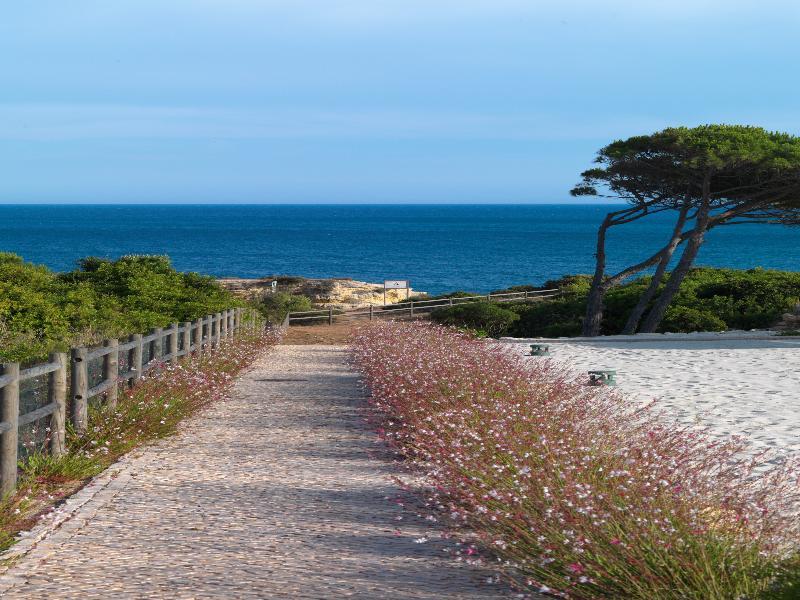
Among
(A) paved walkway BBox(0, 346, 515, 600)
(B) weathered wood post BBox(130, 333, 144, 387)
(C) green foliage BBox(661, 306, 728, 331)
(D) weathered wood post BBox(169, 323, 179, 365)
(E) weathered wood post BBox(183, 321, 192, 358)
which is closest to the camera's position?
(A) paved walkway BBox(0, 346, 515, 600)

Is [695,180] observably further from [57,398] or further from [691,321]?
[57,398]

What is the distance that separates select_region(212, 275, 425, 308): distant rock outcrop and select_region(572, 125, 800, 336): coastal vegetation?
17.9 metres

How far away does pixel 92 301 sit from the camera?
1931 centimetres

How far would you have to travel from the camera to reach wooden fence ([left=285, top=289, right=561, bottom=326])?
1273 inches

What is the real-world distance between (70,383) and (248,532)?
3556 millimetres

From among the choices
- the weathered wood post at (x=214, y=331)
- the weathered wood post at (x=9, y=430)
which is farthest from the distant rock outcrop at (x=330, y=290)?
the weathered wood post at (x=9, y=430)

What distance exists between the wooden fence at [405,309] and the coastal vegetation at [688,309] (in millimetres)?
1998

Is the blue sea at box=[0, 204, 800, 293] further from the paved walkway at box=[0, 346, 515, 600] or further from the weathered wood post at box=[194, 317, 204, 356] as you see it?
the paved walkway at box=[0, 346, 515, 600]

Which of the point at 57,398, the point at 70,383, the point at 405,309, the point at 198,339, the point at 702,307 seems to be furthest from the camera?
the point at 405,309

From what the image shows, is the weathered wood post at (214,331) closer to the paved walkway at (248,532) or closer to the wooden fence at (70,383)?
the wooden fence at (70,383)

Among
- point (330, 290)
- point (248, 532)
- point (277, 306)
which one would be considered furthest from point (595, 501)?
point (330, 290)

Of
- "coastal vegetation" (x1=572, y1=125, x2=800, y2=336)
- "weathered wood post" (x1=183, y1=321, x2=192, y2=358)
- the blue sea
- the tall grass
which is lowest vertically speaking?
the blue sea

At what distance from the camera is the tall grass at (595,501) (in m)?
4.16

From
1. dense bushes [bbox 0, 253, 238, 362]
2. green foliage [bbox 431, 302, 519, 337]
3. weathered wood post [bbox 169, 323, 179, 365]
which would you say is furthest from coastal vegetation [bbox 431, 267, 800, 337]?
weathered wood post [bbox 169, 323, 179, 365]
